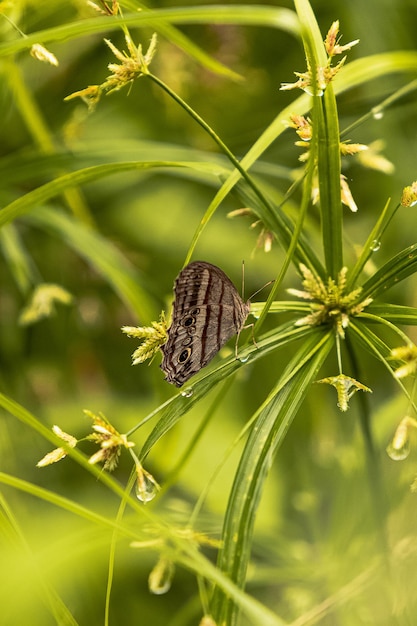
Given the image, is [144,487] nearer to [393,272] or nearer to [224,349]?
[224,349]

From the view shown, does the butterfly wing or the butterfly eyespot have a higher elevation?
the butterfly wing

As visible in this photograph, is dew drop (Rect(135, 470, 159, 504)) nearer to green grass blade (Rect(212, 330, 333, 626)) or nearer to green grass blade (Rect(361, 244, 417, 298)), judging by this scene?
green grass blade (Rect(212, 330, 333, 626))

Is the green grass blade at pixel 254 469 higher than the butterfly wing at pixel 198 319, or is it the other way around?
the butterfly wing at pixel 198 319

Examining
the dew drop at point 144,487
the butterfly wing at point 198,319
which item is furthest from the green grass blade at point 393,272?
the dew drop at point 144,487

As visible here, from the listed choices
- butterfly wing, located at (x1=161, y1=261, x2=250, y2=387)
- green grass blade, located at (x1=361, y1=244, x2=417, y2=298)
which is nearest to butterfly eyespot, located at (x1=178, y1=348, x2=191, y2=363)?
butterfly wing, located at (x1=161, y1=261, x2=250, y2=387)

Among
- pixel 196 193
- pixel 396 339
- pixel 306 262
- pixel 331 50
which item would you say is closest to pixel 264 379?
pixel 396 339

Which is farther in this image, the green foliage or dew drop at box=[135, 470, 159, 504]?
the green foliage

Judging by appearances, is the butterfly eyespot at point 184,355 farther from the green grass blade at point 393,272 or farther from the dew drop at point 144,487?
the green grass blade at point 393,272
